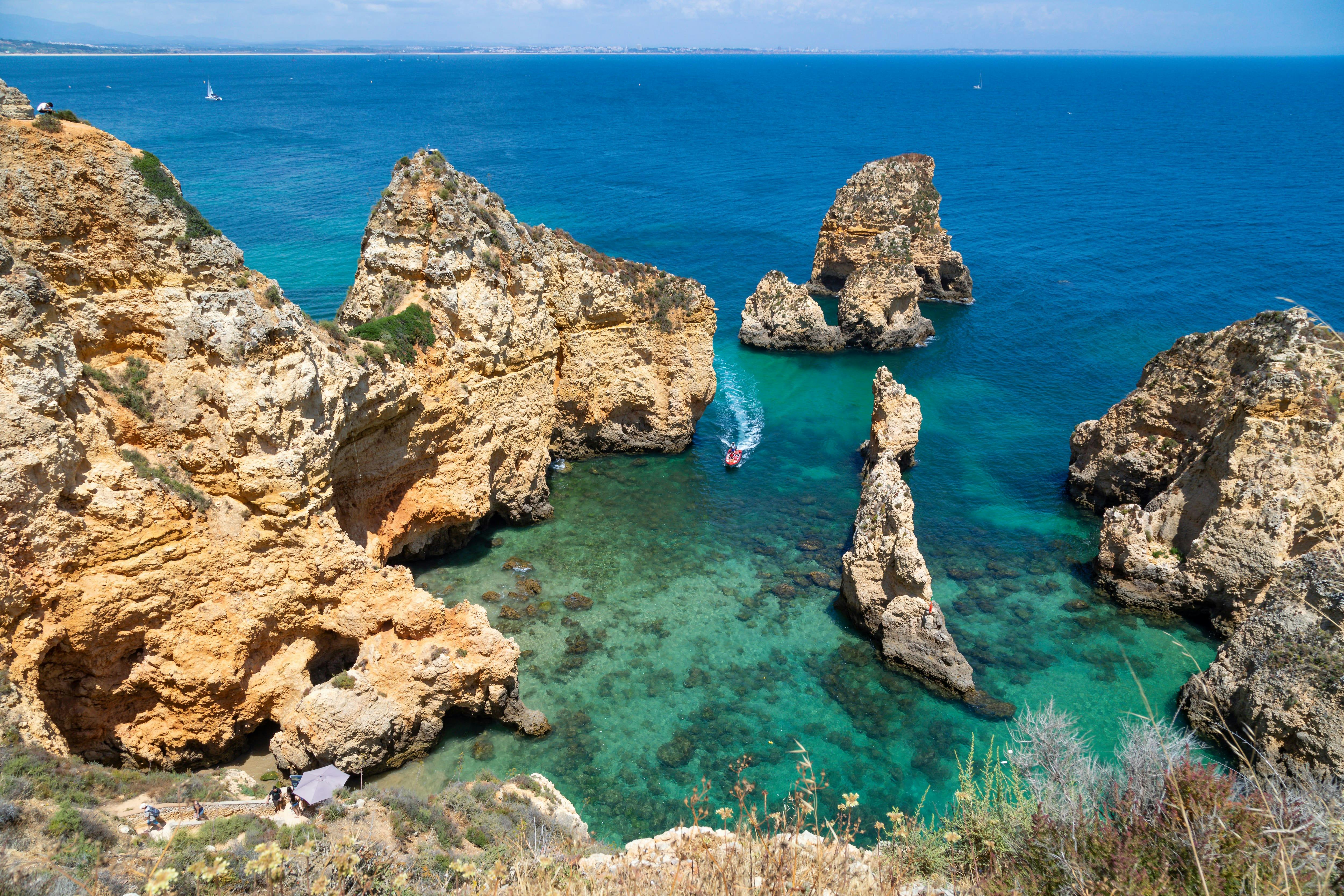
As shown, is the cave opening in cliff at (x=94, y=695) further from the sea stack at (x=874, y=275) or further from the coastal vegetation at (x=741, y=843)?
the sea stack at (x=874, y=275)

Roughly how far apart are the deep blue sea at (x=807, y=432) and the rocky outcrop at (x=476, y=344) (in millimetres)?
2800

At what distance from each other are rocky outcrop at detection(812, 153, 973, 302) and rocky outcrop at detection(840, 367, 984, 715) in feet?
Result: 100

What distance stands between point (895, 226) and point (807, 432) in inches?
871

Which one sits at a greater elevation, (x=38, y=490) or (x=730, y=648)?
(x=38, y=490)

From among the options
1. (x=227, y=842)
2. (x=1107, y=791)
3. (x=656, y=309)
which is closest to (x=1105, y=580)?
(x=1107, y=791)

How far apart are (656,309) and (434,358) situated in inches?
462

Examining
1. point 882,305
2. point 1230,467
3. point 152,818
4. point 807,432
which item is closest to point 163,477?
→ point 152,818

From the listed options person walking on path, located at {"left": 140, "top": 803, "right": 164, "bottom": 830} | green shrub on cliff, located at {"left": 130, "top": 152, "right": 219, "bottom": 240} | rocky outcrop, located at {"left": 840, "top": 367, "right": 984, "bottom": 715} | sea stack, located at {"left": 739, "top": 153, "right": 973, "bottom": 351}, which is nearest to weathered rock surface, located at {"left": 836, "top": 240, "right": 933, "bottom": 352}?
sea stack, located at {"left": 739, "top": 153, "right": 973, "bottom": 351}

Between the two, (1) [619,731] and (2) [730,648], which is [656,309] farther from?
(1) [619,731]

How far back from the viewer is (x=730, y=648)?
2453 cm

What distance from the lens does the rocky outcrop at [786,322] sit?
1960 inches

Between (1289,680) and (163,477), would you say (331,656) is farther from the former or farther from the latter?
(1289,680)

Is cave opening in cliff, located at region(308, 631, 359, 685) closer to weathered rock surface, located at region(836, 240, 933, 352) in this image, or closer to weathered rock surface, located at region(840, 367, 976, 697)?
weathered rock surface, located at region(840, 367, 976, 697)

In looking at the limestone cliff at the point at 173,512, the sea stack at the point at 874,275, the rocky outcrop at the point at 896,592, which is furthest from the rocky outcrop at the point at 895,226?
the limestone cliff at the point at 173,512
